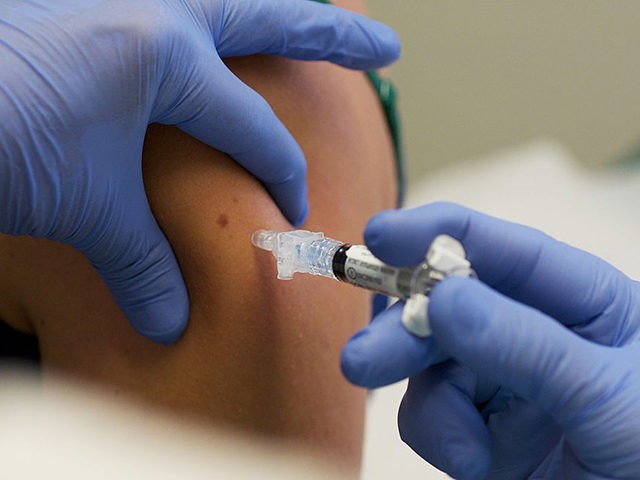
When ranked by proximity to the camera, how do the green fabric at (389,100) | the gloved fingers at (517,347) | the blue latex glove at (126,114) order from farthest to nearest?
the green fabric at (389,100)
the blue latex glove at (126,114)
the gloved fingers at (517,347)

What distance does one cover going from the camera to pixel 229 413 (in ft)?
3.05

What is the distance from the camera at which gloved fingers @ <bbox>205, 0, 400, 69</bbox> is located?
92cm

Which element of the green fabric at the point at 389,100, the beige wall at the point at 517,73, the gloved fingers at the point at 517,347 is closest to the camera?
the gloved fingers at the point at 517,347

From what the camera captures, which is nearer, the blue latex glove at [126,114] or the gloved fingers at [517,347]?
the gloved fingers at [517,347]

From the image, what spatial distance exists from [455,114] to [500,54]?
0.22m

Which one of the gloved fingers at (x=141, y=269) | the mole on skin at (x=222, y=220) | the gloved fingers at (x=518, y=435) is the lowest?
the gloved fingers at (x=518, y=435)

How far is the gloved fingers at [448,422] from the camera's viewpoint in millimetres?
751

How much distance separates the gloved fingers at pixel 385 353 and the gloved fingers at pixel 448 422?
72 millimetres

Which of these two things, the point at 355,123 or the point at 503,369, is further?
the point at 355,123

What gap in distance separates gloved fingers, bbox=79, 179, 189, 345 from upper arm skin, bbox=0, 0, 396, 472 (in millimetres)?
24

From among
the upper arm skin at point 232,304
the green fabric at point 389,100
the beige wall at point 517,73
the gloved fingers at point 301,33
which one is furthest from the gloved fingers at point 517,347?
the beige wall at point 517,73

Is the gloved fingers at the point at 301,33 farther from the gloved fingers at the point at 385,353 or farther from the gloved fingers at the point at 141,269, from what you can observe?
the gloved fingers at the point at 385,353

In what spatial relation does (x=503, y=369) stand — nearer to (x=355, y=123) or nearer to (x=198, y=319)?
(x=198, y=319)

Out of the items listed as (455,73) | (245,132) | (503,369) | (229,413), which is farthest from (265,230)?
(455,73)
